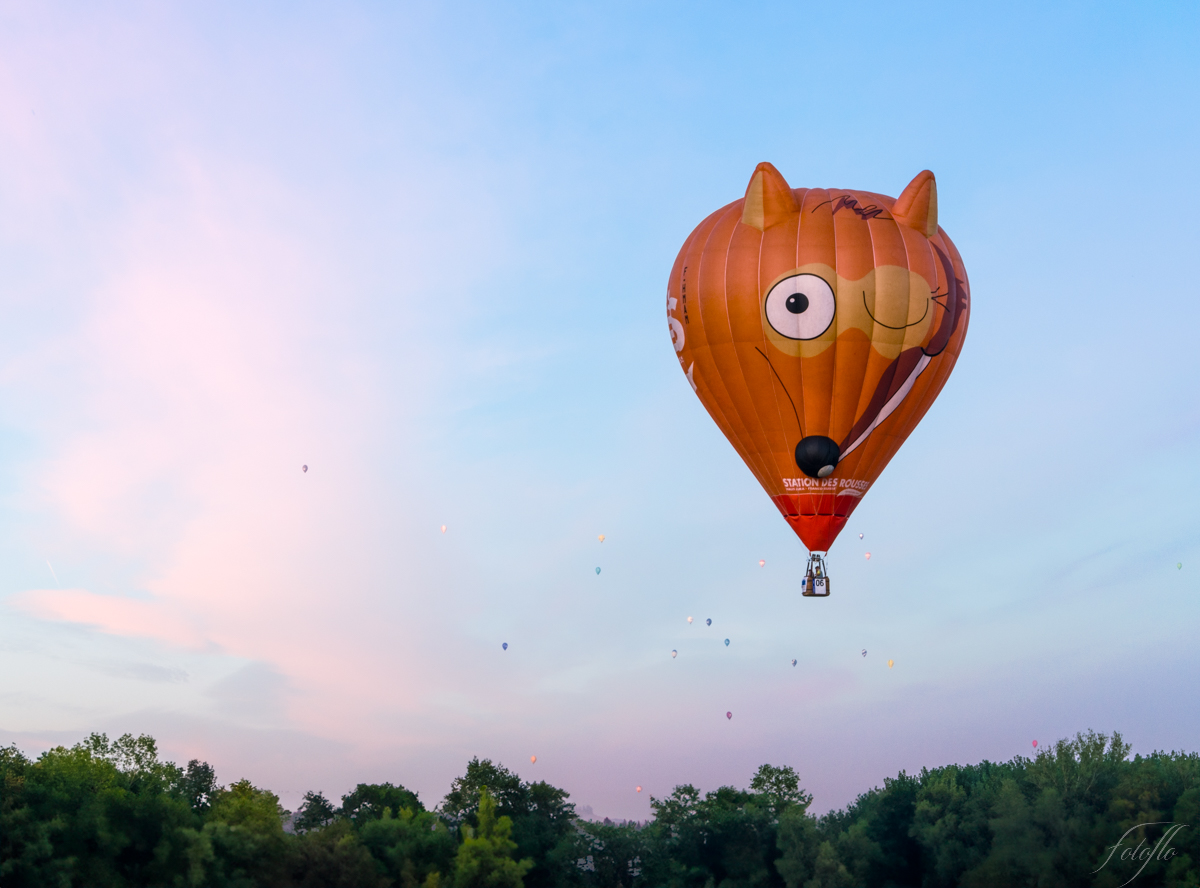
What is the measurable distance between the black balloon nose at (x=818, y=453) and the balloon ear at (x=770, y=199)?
619 cm

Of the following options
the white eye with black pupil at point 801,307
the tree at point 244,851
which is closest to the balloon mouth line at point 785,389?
the white eye with black pupil at point 801,307

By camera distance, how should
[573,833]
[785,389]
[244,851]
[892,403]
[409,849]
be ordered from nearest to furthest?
[785,389]
[892,403]
[244,851]
[409,849]
[573,833]

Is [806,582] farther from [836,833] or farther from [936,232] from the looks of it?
[836,833]

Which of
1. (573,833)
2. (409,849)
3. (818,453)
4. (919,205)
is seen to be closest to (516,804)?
(573,833)

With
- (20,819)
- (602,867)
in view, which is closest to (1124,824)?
(602,867)

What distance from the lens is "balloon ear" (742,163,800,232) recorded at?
3186 cm

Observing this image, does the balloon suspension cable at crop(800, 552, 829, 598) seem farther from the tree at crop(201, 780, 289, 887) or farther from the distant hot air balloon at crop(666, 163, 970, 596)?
the tree at crop(201, 780, 289, 887)

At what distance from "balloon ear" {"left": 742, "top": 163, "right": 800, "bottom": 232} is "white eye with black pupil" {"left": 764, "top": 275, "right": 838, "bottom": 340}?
2063 mm

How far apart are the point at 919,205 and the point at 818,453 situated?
25.7ft

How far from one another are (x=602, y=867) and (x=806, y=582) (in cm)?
2064

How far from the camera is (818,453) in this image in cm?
3166

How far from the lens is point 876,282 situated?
30.9 meters
